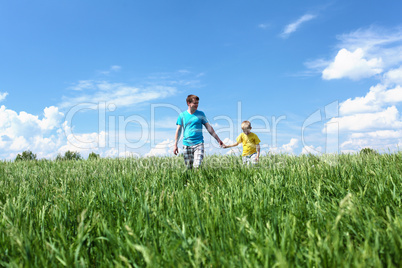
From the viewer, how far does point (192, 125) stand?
728 centimetres

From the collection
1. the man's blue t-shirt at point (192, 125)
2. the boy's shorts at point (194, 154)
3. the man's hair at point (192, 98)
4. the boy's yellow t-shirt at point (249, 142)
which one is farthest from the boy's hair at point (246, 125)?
the boy's shorts at point (194, 154)

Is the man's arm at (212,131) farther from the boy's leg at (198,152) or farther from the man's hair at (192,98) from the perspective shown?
the man's hair at (192,98)

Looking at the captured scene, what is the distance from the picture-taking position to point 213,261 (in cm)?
169

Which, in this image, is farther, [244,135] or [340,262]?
[244,135]

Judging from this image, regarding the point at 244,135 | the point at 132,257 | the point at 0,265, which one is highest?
the point at 244,135

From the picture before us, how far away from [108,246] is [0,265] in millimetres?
744

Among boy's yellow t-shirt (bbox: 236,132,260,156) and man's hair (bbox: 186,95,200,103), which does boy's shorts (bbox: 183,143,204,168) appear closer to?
man's hair (bbox: 186,95,200,103)

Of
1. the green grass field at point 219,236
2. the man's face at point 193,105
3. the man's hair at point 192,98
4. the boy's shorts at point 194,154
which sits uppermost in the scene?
the man's hair at point 192,98

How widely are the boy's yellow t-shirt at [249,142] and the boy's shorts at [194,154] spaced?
2300 mm

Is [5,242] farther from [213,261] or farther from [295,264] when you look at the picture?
[295,264]

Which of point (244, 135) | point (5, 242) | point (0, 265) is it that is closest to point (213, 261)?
point (0, 265)

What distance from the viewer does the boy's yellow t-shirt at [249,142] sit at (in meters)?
9.08

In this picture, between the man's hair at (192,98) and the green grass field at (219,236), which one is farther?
the man's hair at (192,98)

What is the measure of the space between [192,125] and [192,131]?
16 cm
